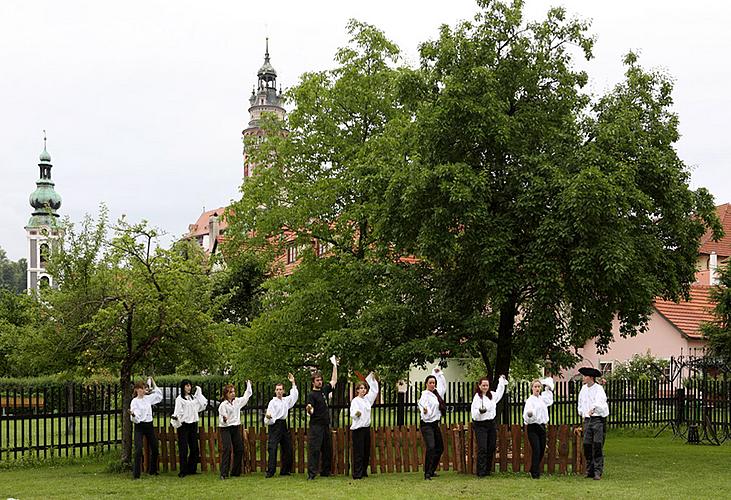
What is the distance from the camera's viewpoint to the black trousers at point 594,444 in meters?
13.9

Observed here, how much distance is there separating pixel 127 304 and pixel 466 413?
1041 cm

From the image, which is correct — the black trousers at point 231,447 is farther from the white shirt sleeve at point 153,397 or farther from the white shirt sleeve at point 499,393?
the white shirt sleeve at point 499,393

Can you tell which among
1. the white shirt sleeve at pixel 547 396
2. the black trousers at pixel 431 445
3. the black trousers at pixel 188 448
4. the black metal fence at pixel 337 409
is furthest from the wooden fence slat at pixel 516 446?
the black trousers at pixel 188 448

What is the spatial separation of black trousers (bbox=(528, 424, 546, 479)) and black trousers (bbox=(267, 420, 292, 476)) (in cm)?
418

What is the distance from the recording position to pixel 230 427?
1491 cm

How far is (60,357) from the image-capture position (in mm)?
15930

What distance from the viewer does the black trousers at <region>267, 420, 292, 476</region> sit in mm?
14828

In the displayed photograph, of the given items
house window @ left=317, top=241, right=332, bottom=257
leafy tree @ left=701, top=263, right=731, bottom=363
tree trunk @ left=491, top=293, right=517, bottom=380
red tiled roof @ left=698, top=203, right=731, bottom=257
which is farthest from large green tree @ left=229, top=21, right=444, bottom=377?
red tiled roof @ left=698, top=203, right=731, bottom=257

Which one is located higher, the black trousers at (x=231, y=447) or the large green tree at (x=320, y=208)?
the large green tree at (x=320, y=208)

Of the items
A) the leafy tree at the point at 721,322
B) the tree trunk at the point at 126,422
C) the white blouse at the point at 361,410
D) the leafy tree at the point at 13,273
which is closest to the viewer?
the white blouse at the point at 361,410

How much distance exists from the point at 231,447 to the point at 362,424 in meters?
2.41

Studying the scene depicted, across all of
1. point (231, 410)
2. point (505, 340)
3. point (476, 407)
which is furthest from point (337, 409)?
point (476, 407)

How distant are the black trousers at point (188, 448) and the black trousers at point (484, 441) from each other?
16.4 ft

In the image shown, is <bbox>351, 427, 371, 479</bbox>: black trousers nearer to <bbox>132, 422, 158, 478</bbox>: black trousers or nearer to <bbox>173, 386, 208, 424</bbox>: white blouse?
<bbox>173, 386, 208, 424</bbox>: white blouse
